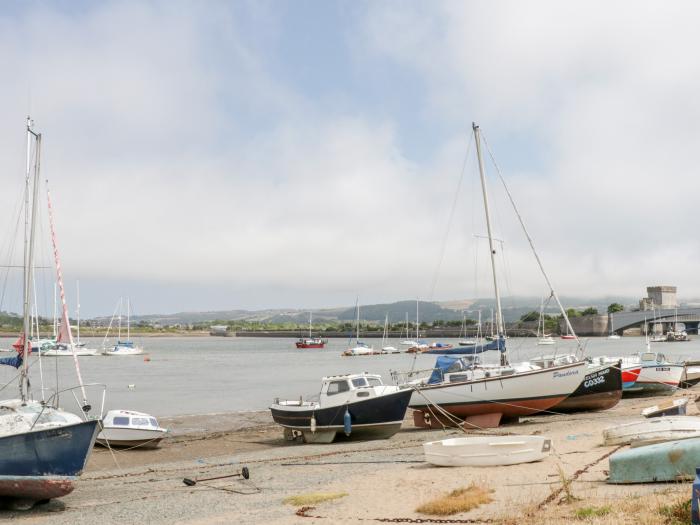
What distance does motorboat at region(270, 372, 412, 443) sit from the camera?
98.9ft

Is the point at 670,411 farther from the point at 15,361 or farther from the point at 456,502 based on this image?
the point at 15,361

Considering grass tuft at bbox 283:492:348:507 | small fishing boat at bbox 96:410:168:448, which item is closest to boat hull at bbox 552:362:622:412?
small fishing boat at bbox 96:410:168:448

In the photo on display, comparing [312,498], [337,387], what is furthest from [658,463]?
[337,387]

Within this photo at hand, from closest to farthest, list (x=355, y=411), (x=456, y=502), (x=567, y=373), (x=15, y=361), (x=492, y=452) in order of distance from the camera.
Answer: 1. (x=456, y=502)
2. (x=492, y=452)
3. (x=15, y=361)
4. (x=355, y=411)
5. (x=567, y=373)

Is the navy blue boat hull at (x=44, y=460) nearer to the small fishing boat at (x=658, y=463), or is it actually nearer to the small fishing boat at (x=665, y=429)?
the small fishing boat at (x=658, y=463)

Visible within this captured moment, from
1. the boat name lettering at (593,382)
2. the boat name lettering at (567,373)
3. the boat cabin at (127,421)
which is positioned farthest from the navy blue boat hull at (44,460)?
the boat name lettering at (593,382)

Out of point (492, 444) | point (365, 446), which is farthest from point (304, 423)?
point (492, 444)

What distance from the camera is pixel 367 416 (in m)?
30.3

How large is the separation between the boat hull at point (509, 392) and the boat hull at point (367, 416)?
271cm

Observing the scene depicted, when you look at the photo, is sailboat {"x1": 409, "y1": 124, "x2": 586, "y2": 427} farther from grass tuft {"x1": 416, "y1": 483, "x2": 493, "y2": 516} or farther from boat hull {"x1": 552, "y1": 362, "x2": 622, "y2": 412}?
grass tuft {"x1": 416, "y1": 483, "x2": 493, "y2": 516}

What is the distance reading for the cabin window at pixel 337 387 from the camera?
1204 inches

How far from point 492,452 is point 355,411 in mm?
10873

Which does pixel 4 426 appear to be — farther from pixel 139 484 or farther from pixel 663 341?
pixel 663 341

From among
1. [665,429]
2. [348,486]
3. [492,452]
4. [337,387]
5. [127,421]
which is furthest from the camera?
[127,421]
